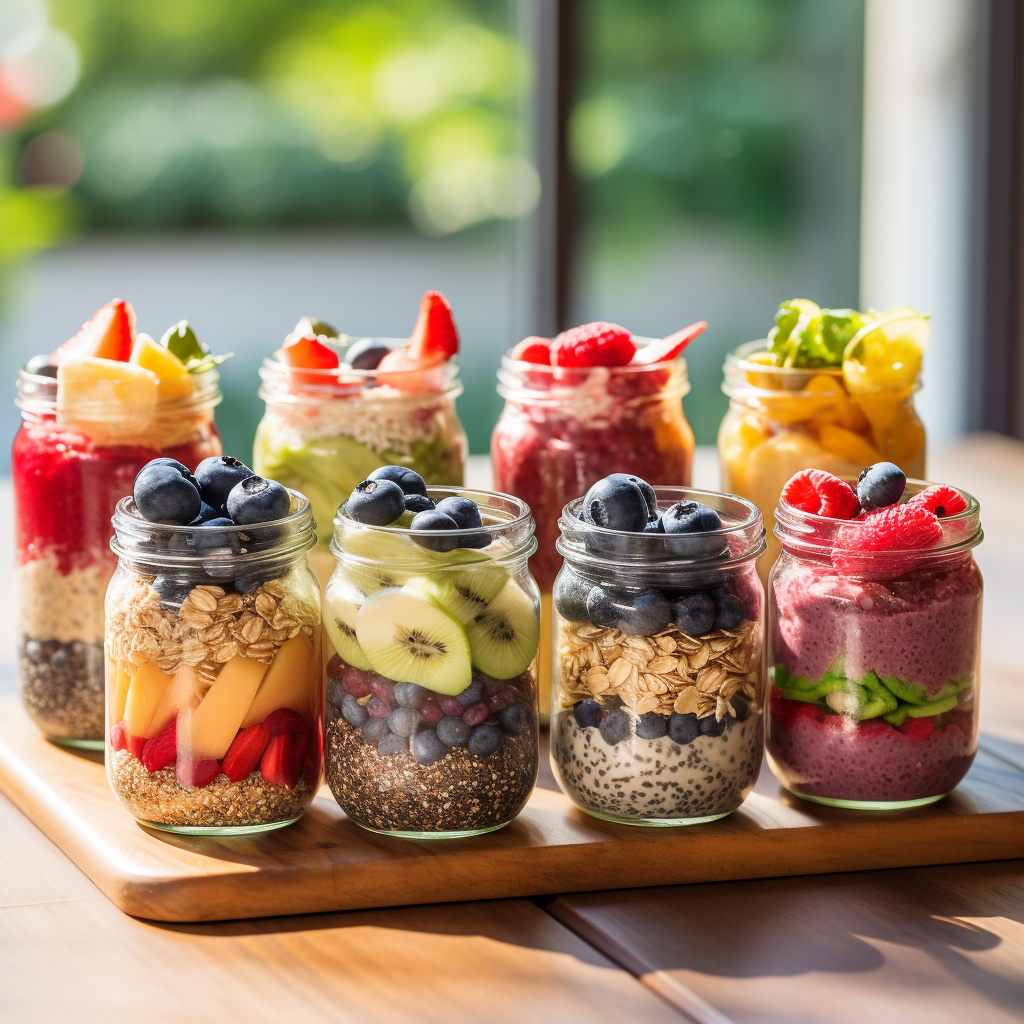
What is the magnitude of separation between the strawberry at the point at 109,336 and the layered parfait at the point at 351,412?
0.11 meters

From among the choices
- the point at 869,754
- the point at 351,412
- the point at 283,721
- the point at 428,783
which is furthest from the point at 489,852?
the point at 351,412

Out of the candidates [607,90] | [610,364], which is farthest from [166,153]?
[610,364]

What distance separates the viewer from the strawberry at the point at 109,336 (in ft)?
3.61

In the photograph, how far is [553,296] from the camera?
299 centimetres

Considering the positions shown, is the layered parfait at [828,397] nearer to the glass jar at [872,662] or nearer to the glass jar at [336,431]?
the glass jar at [872,662]

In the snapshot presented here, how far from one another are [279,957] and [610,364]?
528 millimetres

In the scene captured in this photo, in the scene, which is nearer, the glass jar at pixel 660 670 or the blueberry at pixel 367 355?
the glass jar at pixel 660 670

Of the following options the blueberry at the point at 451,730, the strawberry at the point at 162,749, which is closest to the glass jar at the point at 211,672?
the strawberry at the point at 162,749

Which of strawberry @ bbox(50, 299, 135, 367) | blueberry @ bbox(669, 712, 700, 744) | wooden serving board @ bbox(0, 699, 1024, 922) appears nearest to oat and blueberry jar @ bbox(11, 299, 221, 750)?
strawberry @ bbox(50, 299, 135, 367)

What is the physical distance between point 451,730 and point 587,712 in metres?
0.10

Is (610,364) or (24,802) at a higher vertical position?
(610,364)

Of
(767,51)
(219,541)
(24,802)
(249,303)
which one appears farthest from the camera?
(249,303)

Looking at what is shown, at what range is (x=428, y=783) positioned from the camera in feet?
3.07

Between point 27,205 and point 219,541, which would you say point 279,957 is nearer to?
point 219,541
